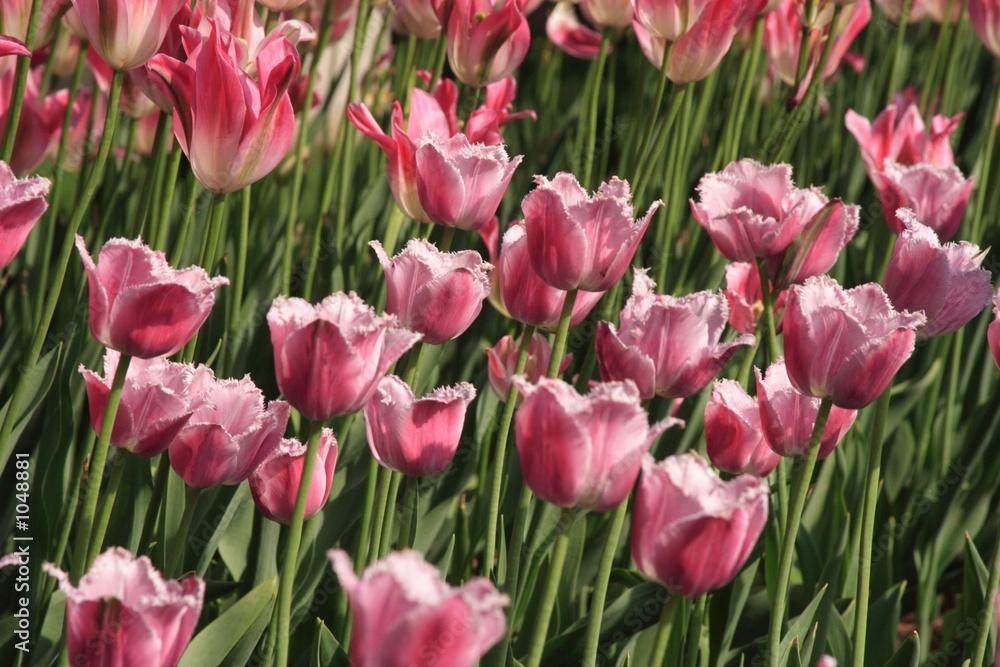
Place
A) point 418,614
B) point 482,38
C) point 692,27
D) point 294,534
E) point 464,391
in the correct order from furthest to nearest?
1. point 482,38
2. point 692,27
3. point 464,391
4. point 294,534
5. point 418,614

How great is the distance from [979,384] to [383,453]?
1.45 metres

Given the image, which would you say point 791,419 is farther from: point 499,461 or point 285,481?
point 285,481

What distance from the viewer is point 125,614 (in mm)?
597

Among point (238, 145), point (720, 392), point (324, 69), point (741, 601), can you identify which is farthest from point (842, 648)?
point (324, 69)

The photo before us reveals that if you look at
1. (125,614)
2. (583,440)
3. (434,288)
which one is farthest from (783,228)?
(125,614)

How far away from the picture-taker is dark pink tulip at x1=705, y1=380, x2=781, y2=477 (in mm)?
921

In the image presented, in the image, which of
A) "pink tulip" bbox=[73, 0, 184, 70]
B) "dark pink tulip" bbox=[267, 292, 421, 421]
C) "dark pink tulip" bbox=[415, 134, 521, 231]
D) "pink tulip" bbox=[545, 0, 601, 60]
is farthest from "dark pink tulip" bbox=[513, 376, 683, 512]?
"pink tulip" bbox=[545, 0, 601, 60]

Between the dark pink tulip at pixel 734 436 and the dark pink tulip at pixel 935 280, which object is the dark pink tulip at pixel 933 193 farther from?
the dark pink tulip at pixel 734 436

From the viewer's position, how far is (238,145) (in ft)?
3.31

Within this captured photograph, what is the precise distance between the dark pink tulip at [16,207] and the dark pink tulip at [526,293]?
0.38 m

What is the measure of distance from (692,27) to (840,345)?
0.68 m

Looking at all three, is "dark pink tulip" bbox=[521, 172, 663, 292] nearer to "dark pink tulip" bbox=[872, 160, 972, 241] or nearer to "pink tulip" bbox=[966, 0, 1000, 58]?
"dark pink tulip" bbox=[872, 160, 972, 241]

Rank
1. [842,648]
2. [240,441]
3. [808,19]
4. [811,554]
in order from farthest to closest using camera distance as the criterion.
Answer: [808,19] < [811,554] < [842,648] < [240,441]

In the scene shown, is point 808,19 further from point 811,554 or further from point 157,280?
point 157,280
